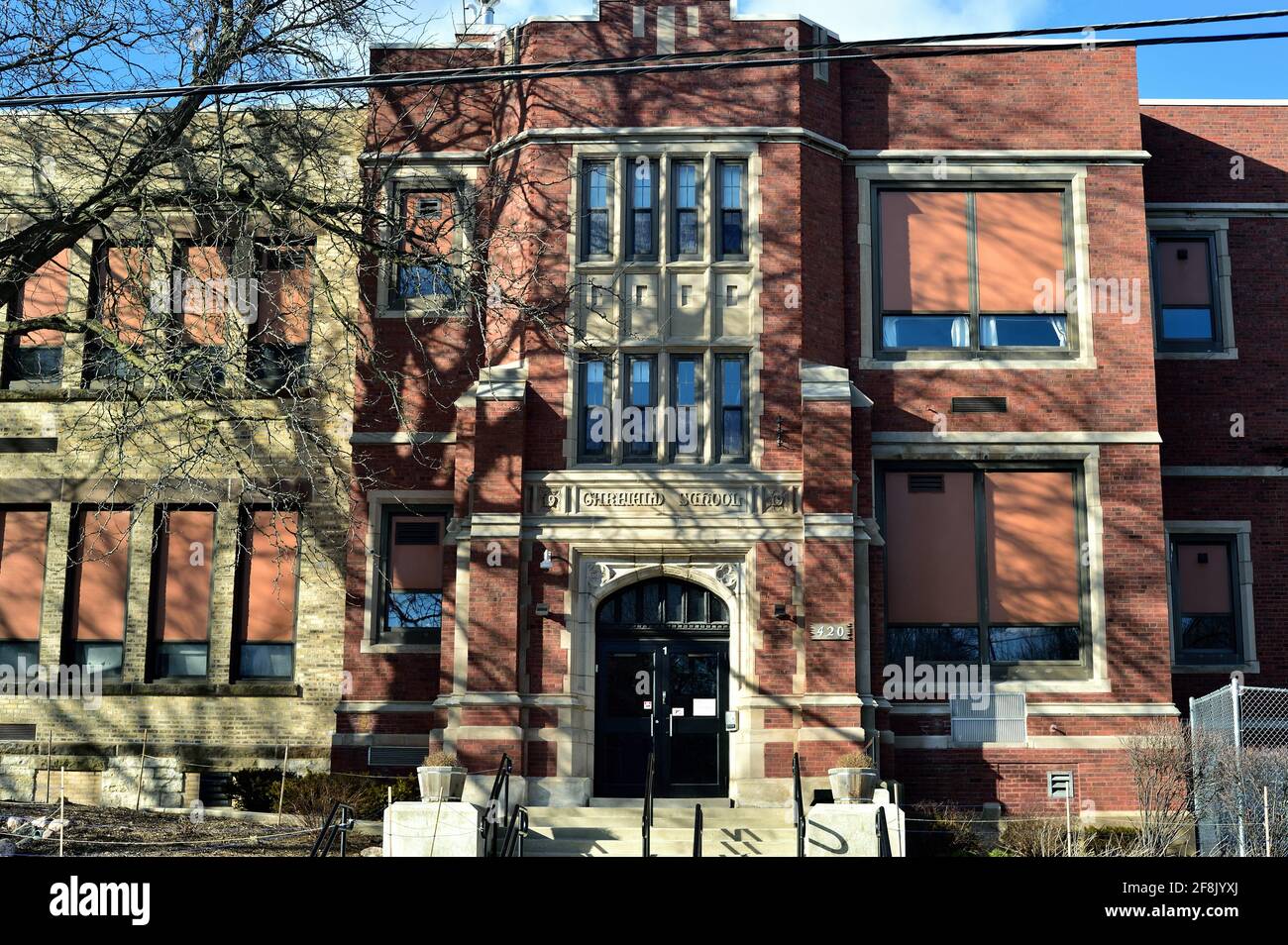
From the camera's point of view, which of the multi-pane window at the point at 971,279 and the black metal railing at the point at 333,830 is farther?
the multi-pane window at the point at 971,279

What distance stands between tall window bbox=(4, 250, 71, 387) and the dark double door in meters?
10.0

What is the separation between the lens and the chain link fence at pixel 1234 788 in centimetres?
1802

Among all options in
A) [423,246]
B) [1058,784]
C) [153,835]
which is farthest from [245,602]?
[1058,784]

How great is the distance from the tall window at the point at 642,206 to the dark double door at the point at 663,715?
5.53 metres

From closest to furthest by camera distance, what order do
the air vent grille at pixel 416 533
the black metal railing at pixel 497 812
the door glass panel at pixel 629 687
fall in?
the black metal railing at pixel 497 812
the door glass panel at pixel 629 687
the air vent grille at pixel 416 533

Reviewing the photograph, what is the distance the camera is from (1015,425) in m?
22.1

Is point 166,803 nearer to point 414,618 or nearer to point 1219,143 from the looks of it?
point 414,618

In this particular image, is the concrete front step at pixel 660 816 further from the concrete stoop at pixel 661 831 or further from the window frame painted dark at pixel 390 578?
the window frame painted dark at pixel 390 578

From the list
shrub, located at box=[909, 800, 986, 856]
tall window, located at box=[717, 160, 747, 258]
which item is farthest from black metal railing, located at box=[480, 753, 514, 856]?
tall window, located at box=[717, 160, 747, 258]

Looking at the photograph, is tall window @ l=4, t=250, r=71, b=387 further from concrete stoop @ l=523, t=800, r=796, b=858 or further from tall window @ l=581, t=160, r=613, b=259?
concrete stoop @ l=523, t=800, r=796, b=858

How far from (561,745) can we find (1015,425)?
310 inches

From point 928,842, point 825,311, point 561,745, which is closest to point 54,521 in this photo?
point 561,745

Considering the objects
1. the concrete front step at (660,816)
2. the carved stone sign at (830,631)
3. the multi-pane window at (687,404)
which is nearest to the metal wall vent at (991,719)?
the carved stone sign at (830,631)

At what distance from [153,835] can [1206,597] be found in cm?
1533
